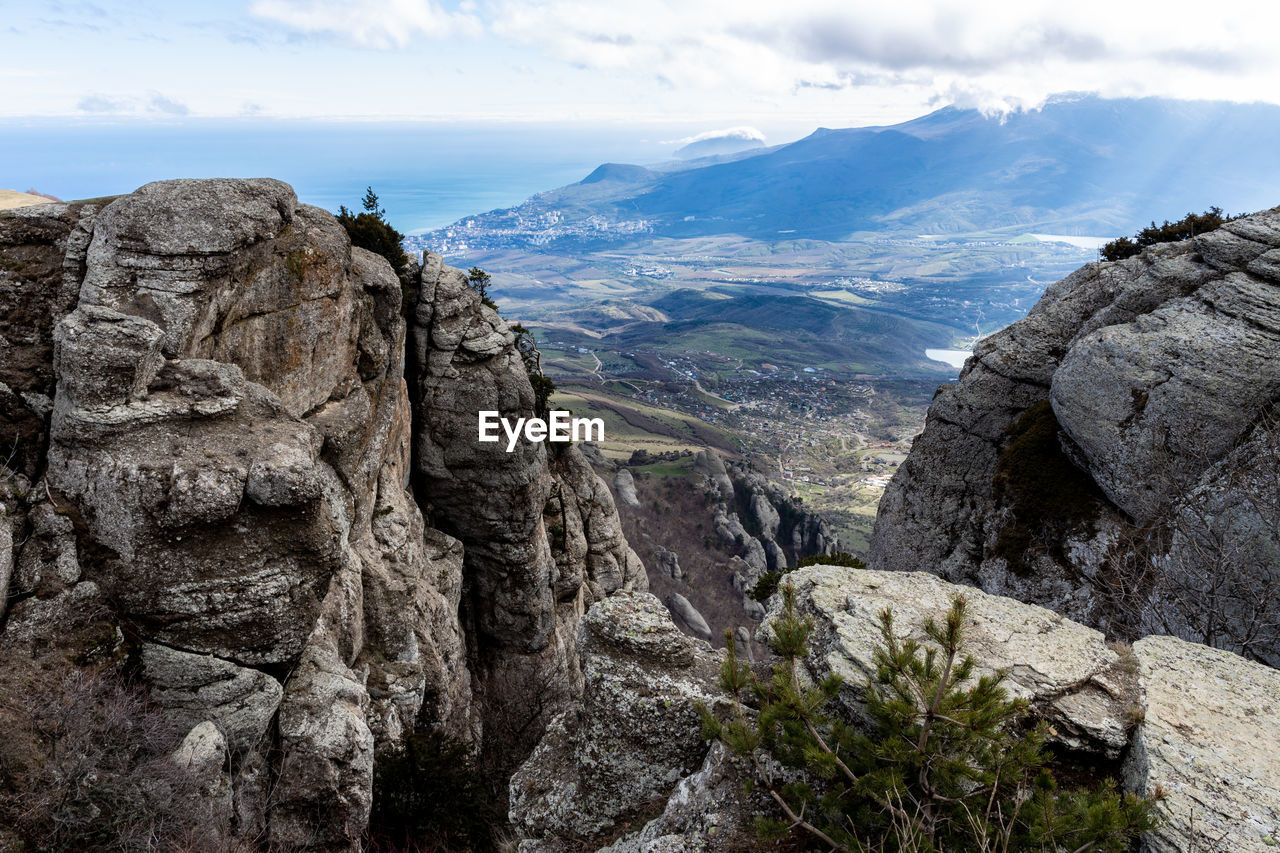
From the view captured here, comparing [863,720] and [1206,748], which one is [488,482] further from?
[1206,748]

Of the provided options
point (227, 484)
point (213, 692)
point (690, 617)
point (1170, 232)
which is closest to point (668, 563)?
point (690, 617)

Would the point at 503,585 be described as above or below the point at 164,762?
below

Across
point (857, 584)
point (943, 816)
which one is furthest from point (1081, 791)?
point (857, 584)

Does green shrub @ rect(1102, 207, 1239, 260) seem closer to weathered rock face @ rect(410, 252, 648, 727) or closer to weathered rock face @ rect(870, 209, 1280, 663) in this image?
weathered rock face @ rect(870, 209, 1280, 663)

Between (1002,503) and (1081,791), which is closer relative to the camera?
(1081,791)

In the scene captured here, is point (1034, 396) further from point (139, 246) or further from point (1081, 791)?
point (139, 246)

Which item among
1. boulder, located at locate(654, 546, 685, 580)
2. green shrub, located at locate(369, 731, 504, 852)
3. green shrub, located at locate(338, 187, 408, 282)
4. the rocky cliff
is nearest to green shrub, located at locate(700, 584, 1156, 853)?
the rocky cliff
